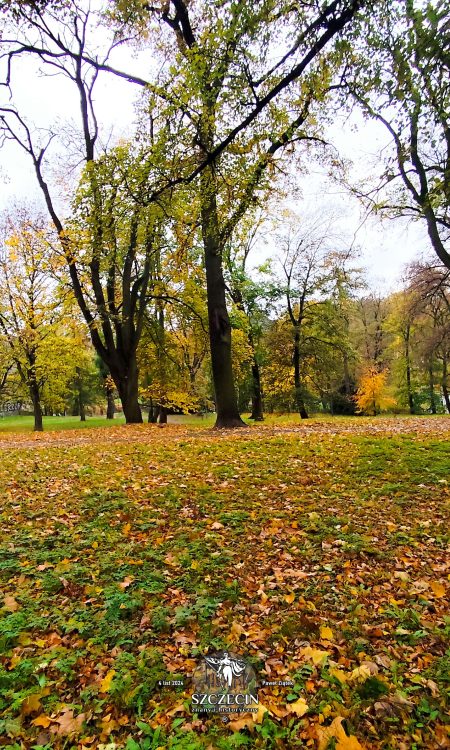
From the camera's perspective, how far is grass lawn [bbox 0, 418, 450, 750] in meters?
2.05

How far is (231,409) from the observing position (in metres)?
10.8

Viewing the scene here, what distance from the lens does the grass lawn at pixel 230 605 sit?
205cm

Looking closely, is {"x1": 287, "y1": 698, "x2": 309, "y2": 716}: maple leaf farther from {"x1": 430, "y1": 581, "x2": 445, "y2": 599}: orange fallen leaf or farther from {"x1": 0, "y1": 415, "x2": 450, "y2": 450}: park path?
{"x1": 0, "y1": 415, "x2": 450, "y2": 450}: park path

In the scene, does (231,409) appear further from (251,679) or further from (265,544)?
(251,679)

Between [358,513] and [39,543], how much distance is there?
3.23 metres

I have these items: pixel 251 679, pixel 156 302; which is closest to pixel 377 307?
pixel 156 302

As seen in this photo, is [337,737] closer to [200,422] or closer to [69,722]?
[69,722]

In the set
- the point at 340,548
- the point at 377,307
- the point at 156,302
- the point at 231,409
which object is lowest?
the point at 340,548

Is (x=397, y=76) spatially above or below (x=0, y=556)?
above

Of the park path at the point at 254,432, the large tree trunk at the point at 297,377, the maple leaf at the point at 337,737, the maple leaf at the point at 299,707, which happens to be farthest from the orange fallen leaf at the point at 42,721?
the large tree trunk at the point at 297,377

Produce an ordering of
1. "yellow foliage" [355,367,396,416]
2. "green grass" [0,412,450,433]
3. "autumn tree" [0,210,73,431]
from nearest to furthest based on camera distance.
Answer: "green grass" [0,412,450,433], "autumn tree" [0,210,73,431], "yellow foliage" [355,367,396,416]

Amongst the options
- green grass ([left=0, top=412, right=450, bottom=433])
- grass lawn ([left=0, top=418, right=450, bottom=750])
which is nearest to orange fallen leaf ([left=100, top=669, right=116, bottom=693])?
grass lawn ([left=0, top=418, right=450, bottom=750])

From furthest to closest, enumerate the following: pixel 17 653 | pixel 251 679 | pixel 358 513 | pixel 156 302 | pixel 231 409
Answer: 1. pixel 156 302
2. pixel 231 409
3. pixel 358 513
4. pixel 17 653
5. pixel 251 679

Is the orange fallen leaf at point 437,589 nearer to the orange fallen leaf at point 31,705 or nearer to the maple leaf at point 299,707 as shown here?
the maple leaf at point 299,707
